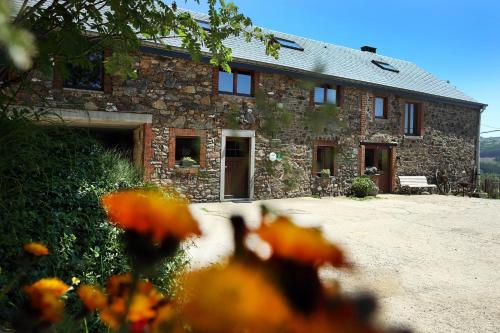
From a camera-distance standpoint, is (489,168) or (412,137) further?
(489,168)

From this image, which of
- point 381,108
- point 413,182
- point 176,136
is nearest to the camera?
point 176,136

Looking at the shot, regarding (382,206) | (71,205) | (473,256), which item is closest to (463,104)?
(382,206)

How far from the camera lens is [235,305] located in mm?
310

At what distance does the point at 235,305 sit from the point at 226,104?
6.47 metres

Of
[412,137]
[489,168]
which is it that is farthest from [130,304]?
[489,168]

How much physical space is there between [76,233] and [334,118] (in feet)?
10.5

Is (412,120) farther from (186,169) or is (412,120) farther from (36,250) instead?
(36,250)

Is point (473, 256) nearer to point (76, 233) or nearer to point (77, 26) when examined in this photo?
point (76, 233)

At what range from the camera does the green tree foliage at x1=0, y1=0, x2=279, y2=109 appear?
2422 mm

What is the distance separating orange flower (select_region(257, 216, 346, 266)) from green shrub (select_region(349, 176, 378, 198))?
14786 millimetres

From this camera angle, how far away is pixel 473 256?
21.0 ft

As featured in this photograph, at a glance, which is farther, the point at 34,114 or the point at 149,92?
the point at 149,92

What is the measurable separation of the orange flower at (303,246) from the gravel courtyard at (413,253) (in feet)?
0.06

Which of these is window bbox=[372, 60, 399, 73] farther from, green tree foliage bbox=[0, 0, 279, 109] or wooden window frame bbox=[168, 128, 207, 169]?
green tree foliage bbox=[0, 0, 279, 109]
